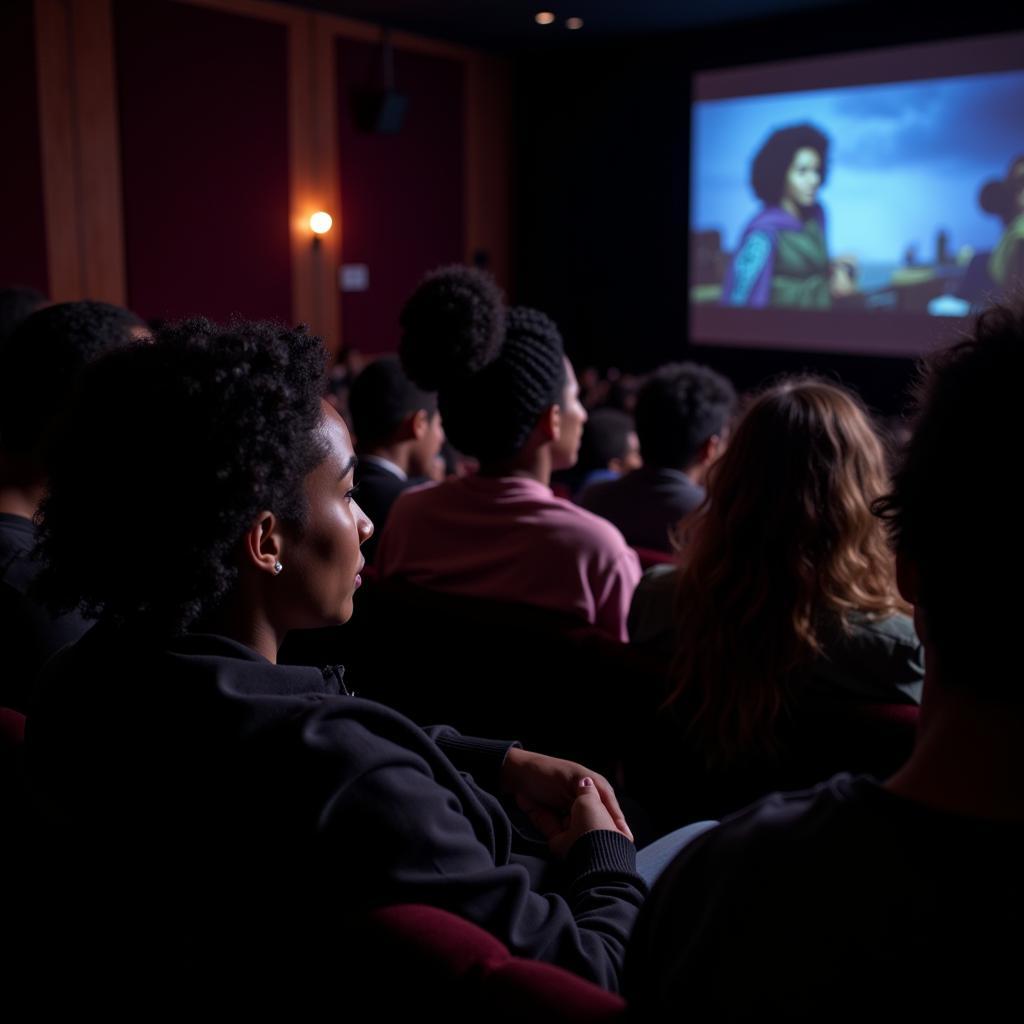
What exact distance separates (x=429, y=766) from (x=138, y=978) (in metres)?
0.31

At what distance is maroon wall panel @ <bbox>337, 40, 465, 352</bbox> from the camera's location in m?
8.05

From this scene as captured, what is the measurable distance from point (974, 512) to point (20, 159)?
22.2ft

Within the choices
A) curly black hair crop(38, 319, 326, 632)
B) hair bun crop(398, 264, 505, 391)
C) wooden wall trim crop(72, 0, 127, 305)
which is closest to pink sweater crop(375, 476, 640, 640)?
hair bun crop(398, 264, 505, 391)

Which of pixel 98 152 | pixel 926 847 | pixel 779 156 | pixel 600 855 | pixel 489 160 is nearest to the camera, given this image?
pixel 926 847

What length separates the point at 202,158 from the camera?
7.09m

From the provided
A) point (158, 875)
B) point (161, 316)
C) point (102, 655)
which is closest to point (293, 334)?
point (102, 655)

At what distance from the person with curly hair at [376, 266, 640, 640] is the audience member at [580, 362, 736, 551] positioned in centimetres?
43

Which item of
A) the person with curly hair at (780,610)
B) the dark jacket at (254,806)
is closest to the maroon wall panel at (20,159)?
the person with curly hair at (780,610)

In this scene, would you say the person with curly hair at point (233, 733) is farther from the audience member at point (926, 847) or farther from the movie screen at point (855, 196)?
the movie screen at point (855, 196)

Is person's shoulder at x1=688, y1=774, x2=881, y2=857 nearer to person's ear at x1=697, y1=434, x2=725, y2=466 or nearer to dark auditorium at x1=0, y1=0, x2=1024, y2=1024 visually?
dark auditorium at x1=0, y1=0, x2=1024, y2=1024

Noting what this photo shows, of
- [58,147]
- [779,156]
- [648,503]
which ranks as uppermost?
[779,156]

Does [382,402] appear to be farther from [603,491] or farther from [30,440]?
[30,440]

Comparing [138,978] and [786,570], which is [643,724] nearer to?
[786,570]

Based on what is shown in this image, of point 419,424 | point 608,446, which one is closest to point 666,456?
point 419,424
